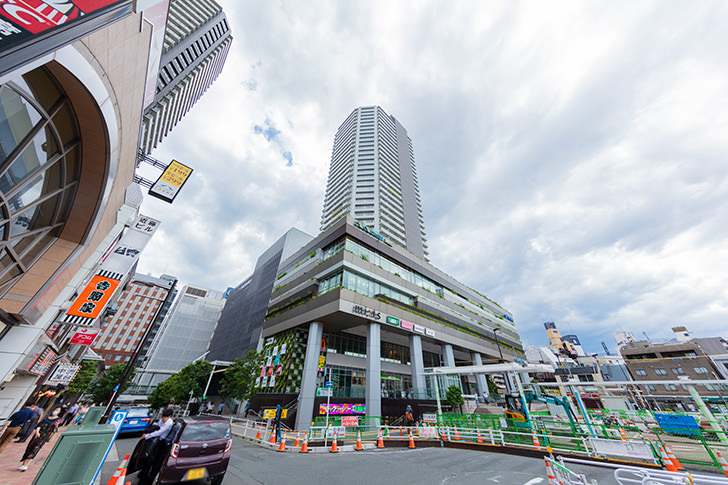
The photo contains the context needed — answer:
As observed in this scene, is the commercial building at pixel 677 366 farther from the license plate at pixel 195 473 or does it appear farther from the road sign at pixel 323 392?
the license plate at pixel 195 473

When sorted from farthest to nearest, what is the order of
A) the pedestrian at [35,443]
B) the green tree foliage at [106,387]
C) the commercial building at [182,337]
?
the commercial building at [182,337] → the green tree foliage at [106,387] → the pedestrian at [35,443]

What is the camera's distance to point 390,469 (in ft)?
28.8

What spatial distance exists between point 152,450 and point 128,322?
3782 inches

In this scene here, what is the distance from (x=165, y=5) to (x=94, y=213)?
330 inches

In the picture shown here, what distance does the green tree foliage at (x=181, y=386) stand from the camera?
32125 millimetres

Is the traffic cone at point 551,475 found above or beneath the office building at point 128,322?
beneath

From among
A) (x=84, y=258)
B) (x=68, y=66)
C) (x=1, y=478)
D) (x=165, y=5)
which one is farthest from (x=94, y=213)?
(x=165, y=5)

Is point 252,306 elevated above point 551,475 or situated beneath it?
elevated above

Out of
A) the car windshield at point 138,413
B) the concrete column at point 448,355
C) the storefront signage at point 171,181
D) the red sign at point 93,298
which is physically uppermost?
the storefront signage at point 171,181

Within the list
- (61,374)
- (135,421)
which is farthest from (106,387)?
(135,421)

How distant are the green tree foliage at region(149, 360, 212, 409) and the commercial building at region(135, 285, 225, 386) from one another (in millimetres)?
28142

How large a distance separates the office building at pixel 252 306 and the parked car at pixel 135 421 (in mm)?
24495

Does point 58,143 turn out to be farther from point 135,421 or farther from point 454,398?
point 454,398

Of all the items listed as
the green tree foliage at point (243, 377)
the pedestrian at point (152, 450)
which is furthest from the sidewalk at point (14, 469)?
the green tree foliage at point (243, 377)
